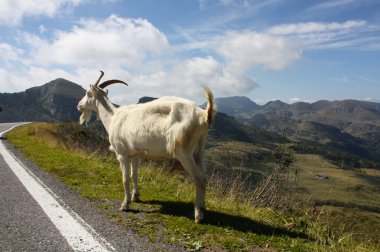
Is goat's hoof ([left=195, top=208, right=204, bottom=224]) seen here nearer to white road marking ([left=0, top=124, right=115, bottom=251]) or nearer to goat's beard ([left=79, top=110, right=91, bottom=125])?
white road marking ([left=0, top=124, right=115, bottom=251])

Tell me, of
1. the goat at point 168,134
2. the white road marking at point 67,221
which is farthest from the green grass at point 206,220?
the white road marking at point 67,221

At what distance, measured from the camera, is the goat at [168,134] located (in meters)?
7.64

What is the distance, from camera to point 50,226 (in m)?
6.86

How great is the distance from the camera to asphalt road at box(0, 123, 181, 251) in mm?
5926

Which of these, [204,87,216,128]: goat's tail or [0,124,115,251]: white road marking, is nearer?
[0,124,115,251]: white road marking

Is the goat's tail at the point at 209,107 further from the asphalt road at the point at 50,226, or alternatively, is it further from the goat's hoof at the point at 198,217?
the asphalt road at the point at 50,226

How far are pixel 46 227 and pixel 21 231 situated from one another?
17.2 inches

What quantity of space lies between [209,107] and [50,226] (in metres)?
3.95

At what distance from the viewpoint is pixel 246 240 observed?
22.0 ft

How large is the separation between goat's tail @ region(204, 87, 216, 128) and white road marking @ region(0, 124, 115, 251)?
3.20m

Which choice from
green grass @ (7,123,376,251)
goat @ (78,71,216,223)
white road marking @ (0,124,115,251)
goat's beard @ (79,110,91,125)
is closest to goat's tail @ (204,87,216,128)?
goat @ (78,71,216,223)

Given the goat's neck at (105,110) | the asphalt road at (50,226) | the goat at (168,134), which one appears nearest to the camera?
the asphalt road at (50,226)

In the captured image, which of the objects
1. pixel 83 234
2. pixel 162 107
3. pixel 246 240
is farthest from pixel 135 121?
pixel 246 240

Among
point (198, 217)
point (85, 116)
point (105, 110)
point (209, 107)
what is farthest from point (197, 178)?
point (85, 116)
